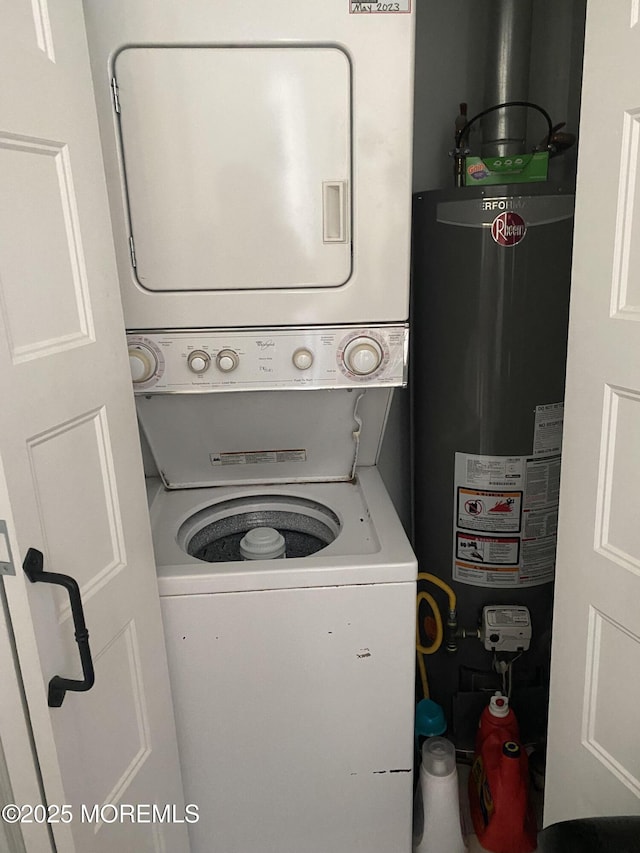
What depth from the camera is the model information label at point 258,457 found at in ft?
5.91

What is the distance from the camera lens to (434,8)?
1892 mm

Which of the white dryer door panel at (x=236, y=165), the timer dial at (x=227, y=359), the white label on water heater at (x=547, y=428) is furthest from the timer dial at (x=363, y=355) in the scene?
the white label on water heater at (x=547, y=428)

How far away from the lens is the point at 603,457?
112cm

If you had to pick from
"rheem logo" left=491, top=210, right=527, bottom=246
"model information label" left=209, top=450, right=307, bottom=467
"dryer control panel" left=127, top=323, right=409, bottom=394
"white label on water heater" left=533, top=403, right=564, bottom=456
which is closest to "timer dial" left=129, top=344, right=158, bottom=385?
"dryer control panel" left=127, top=323, right=409, bottom=394

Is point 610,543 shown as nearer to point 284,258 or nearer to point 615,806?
point 615,806

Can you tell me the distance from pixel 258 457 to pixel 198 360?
431 mm

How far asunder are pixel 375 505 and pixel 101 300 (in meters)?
0.88

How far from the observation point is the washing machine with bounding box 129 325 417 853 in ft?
4.66

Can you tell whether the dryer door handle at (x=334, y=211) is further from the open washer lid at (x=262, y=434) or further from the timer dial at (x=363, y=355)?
the open washer lid at (x=262, y=434)

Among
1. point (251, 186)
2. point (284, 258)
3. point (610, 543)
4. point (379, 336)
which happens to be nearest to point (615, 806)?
point (610, 543)

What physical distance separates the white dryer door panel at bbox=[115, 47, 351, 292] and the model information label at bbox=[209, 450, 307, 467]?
53cm

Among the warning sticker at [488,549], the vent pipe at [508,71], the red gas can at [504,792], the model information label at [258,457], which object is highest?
the vent pipe at [508,71]

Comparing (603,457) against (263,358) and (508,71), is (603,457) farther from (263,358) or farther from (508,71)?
(508,71)

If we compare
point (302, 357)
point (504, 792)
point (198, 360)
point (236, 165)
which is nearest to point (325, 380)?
point (302, 357)
